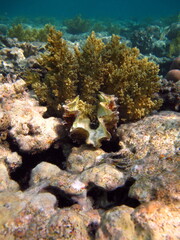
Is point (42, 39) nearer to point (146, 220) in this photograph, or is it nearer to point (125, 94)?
point (125, 94)

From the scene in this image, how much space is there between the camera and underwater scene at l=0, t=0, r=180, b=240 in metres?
1.43

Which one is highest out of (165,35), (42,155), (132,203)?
(165,35)

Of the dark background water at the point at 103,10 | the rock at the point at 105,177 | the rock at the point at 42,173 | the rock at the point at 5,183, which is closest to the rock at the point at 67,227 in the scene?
the rock at the point at 105,177

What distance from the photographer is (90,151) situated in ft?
8.45

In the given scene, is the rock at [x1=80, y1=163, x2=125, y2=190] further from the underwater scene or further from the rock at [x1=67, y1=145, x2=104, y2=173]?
the rock at [x1=67, y1=145, x2=104, y2=173]

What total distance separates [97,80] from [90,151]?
1345 mm

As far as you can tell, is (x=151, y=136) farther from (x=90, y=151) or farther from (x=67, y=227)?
(x=67, y=227)

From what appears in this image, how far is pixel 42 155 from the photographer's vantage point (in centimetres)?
298

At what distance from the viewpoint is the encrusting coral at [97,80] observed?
9.61 ft

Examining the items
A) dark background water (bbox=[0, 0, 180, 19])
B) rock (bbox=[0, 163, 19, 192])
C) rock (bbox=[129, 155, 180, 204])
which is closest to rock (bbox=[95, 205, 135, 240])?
rock (bbox=[129, 155, 180, 204])

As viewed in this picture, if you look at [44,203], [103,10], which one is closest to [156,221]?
[44,203]

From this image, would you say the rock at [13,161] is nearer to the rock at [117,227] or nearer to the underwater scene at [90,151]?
the underwater scene at [90,151]

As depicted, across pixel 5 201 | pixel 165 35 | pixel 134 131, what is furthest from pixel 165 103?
pixel 165 35

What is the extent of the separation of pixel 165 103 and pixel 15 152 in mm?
3338
